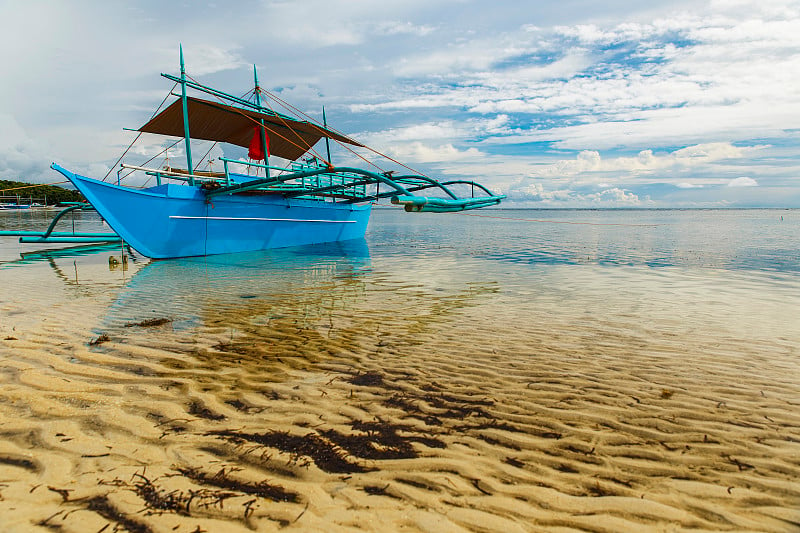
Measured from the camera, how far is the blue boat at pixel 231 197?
13.7 metres

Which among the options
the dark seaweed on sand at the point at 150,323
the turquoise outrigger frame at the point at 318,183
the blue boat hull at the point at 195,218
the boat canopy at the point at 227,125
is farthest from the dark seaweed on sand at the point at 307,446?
the boat canopy at the point at 227,125

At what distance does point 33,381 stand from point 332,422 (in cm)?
305

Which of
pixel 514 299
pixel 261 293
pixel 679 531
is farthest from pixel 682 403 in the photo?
pixel 261 293

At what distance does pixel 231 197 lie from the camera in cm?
1631

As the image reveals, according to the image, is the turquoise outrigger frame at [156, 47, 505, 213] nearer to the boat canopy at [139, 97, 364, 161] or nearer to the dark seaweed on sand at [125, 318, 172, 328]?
the boat canopy at [139, 97, 364, 161]

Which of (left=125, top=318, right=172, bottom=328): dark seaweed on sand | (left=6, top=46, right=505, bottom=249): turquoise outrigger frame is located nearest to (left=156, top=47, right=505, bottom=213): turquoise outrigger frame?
(left=6, top=46, right=505, bottom=249): turquoise outrigger frame

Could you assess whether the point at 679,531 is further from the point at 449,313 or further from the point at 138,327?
the point at 138,327

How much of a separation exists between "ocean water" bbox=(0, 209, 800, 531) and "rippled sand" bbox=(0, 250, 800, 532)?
0.06 ft

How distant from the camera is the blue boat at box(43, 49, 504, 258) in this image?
13.7 m

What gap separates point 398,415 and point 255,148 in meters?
20.8

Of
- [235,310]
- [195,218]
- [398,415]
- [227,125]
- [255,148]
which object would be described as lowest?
[398,415]

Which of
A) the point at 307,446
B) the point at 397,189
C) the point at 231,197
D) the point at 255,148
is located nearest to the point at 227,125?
the point at 255,148

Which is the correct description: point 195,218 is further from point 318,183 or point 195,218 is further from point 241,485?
point 241,485

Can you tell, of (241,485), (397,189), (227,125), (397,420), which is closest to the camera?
(241,485)
